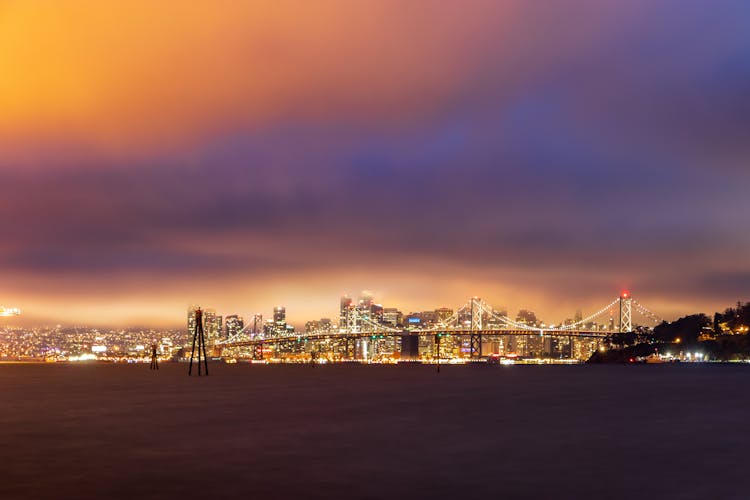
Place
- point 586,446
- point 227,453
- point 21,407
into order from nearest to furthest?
point 227,453 < point 586,446 < point 21,407

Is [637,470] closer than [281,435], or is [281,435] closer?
[637,470]

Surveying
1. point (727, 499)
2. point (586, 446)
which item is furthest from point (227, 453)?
point (727, 499)

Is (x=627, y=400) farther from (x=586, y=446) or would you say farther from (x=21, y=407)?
A: (x=21, y=407)

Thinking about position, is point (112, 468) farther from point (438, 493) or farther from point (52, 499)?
point (438, 493)

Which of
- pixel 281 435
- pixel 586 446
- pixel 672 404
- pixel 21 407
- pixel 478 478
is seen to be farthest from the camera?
pixel 672 404

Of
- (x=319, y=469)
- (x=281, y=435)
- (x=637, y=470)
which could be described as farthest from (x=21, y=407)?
(x=637, y=470)

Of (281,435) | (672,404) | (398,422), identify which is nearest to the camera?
(281,435)

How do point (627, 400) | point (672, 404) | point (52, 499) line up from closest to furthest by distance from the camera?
point (52, 499), point (672, 404), point (627, 400)

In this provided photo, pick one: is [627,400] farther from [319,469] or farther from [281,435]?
[319,469]

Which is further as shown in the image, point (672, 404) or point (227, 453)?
point (672, 404)
